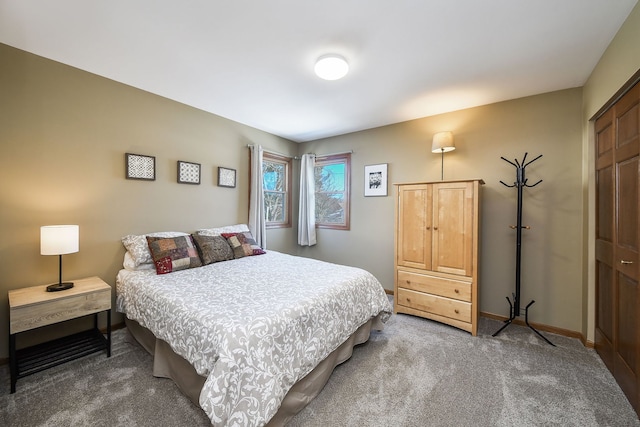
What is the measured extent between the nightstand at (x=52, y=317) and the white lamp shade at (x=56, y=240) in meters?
0.34

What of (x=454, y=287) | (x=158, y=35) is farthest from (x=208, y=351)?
(x=454, y=287)

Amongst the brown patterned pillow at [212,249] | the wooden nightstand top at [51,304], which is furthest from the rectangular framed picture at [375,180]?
the wooden nightstand top at [51,304]

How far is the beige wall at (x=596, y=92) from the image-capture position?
1667mm

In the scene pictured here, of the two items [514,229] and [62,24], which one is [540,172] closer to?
[514,229]

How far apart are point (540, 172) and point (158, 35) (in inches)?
152

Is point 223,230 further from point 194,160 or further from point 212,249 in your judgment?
point 194,160

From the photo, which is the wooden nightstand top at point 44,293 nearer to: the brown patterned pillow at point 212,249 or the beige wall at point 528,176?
the brown patterned pillow at point 212,249

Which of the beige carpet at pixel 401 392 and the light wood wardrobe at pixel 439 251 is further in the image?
the light wood wardrobe at pixel 439 251

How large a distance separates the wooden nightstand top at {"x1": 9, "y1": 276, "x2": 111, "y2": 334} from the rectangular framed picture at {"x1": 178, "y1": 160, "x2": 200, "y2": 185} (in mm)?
1414

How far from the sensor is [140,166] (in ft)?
9.36

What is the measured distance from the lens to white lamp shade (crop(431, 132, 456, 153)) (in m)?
3.13

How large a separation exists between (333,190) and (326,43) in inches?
105

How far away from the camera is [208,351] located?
4.80 feet

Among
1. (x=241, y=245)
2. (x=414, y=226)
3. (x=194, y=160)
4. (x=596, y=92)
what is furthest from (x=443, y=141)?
(x=194, y=160)
